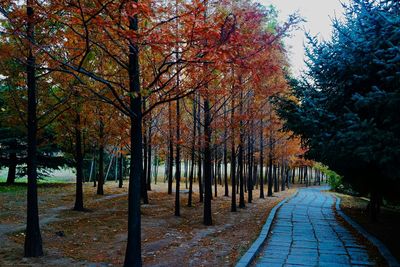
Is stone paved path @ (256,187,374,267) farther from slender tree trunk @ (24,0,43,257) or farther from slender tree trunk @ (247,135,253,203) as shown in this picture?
slender tree trunk @ (247,135,253,203)

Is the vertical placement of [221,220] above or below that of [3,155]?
below

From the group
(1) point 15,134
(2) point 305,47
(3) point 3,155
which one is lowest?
(3) point 3,155

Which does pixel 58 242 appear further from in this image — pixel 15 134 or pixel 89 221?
pixel 15 134

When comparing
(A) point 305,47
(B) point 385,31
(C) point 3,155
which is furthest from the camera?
(C) point 3,155

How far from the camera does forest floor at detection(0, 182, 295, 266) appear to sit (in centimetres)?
751

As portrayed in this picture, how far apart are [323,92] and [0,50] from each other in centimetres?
847

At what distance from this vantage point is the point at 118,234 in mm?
10422

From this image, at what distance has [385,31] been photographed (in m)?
6.36

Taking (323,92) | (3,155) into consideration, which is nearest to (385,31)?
(323,92)

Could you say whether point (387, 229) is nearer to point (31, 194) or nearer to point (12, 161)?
point (31, 194)

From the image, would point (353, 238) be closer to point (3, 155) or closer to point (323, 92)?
point (323, 92)

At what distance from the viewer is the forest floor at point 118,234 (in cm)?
751

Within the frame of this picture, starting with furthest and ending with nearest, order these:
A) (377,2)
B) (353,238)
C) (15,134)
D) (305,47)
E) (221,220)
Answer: (15,134) < (221,220) < (305,47) < (353,238) < (377,2)

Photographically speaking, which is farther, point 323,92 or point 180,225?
point 180,225
